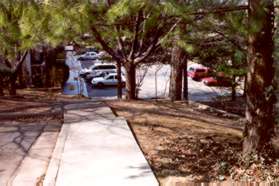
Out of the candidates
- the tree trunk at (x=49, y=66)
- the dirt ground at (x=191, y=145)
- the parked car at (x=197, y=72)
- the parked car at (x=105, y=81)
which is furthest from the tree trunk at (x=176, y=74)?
the parked car at (x=197, y=72)

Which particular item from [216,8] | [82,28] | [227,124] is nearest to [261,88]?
[216,8]

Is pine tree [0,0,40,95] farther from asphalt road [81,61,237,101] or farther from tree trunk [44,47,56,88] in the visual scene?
tree trunk [44,47,56,88]

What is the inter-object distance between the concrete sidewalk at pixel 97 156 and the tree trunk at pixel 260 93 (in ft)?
5.54

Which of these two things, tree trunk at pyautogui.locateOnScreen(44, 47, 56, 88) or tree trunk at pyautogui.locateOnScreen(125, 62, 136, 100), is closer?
tree trunk at pyautogui.locateOnScreen(125, 62, 136, 100)

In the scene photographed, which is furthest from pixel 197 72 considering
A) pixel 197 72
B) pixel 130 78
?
pixel 130 78

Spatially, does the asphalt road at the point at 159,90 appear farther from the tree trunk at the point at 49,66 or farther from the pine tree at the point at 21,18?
the pine tree at the point at 21,18

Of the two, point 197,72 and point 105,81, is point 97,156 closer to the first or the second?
point 105,81

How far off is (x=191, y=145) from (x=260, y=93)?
68.7 inches

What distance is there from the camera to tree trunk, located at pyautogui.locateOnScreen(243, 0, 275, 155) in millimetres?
5797

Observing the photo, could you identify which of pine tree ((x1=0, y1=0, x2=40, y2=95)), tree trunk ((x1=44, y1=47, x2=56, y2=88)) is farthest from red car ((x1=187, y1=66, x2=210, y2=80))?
pine tree ((x1=0, y1=0, x2=40, y2=95))

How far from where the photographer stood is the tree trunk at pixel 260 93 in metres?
5.80

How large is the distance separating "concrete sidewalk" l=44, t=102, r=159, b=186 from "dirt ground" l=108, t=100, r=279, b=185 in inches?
9.2

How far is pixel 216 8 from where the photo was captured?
596cm

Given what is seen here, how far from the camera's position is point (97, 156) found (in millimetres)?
6594
